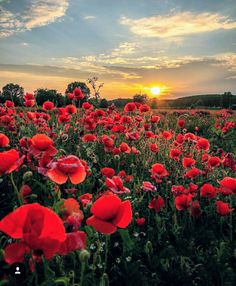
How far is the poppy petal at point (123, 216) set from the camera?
1.45 meters

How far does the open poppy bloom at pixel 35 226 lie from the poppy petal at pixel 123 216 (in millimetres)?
307

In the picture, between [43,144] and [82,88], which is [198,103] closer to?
[82,88]

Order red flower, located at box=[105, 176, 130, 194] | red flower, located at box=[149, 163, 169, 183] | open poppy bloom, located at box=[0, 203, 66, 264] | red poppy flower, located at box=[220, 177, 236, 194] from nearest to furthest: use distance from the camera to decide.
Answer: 1. open poppy bloom, located at box=[0, 203, 66, 264]
2. red flower, located at box=[105, 176, 130, 194]
3. red poppy flower, located at box=[220, 177, 236, 194]
4. red flower, located at box=[149, 163, 169, 183]

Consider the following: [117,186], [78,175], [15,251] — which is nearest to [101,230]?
[15,251]

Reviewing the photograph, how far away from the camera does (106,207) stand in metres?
1.43

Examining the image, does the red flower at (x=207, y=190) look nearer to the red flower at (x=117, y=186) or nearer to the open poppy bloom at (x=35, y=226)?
the red flower at (x=117, y=186)

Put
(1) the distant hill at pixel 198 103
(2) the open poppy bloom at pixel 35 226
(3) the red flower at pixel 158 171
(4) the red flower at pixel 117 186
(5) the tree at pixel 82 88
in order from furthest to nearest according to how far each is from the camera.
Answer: (1) the distant hill at pixel 198 103, (5) the tree at pixel 82 88, (3) the red flower at pixel 158 171, (4) the red flower at pixel 117 186, (2) the open poppy bloom at pixel 35 226

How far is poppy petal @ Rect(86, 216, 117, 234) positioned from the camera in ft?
4.72

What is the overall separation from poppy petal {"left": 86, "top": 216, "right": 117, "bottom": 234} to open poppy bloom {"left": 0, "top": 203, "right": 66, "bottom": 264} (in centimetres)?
25

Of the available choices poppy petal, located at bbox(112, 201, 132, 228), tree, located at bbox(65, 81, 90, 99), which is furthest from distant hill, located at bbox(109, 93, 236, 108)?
poppy petal, located at bbox(112, 201, 132, 228)

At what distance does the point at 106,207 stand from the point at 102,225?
0.07 metres

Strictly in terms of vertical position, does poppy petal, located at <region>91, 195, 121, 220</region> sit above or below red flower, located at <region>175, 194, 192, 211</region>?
above

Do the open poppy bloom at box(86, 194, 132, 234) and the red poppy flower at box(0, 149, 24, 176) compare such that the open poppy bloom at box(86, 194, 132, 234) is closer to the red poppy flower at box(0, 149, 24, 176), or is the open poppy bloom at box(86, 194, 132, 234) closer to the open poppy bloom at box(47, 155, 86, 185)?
the open poppy bloom at box(47, 155, 86, 185)

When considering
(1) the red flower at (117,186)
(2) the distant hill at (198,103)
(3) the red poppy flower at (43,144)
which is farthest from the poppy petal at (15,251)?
(2) the distant hill at (198,103)
